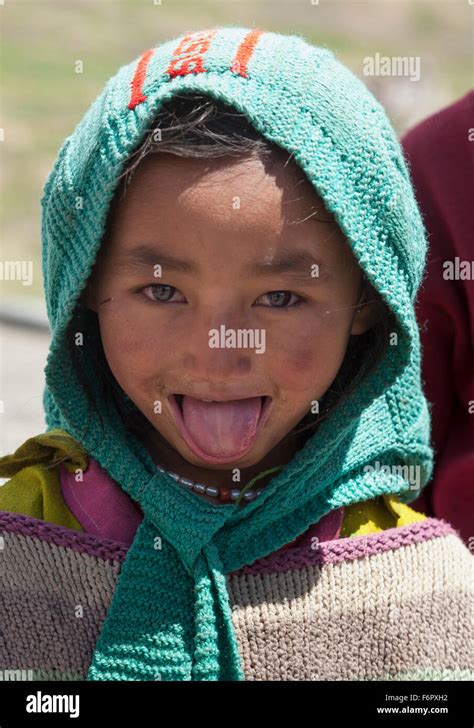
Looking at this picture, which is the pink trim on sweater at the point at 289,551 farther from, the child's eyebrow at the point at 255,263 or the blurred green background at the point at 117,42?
the blurred green background at the point at 117,42

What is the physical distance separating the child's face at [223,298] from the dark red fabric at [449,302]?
0.70 metres

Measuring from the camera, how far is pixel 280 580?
215 cm

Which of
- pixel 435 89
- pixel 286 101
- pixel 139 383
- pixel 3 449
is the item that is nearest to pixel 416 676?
pixel 139 383

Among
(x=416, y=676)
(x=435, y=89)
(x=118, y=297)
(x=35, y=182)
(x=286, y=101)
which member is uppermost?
(x=435, y=89)

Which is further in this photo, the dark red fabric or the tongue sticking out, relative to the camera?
the dark red fabric

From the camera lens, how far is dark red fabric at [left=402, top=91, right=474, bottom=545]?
2736 millimetres

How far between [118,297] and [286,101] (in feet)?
1.44

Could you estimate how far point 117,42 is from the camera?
1058 cm

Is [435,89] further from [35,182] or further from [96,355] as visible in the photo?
[96,355]
